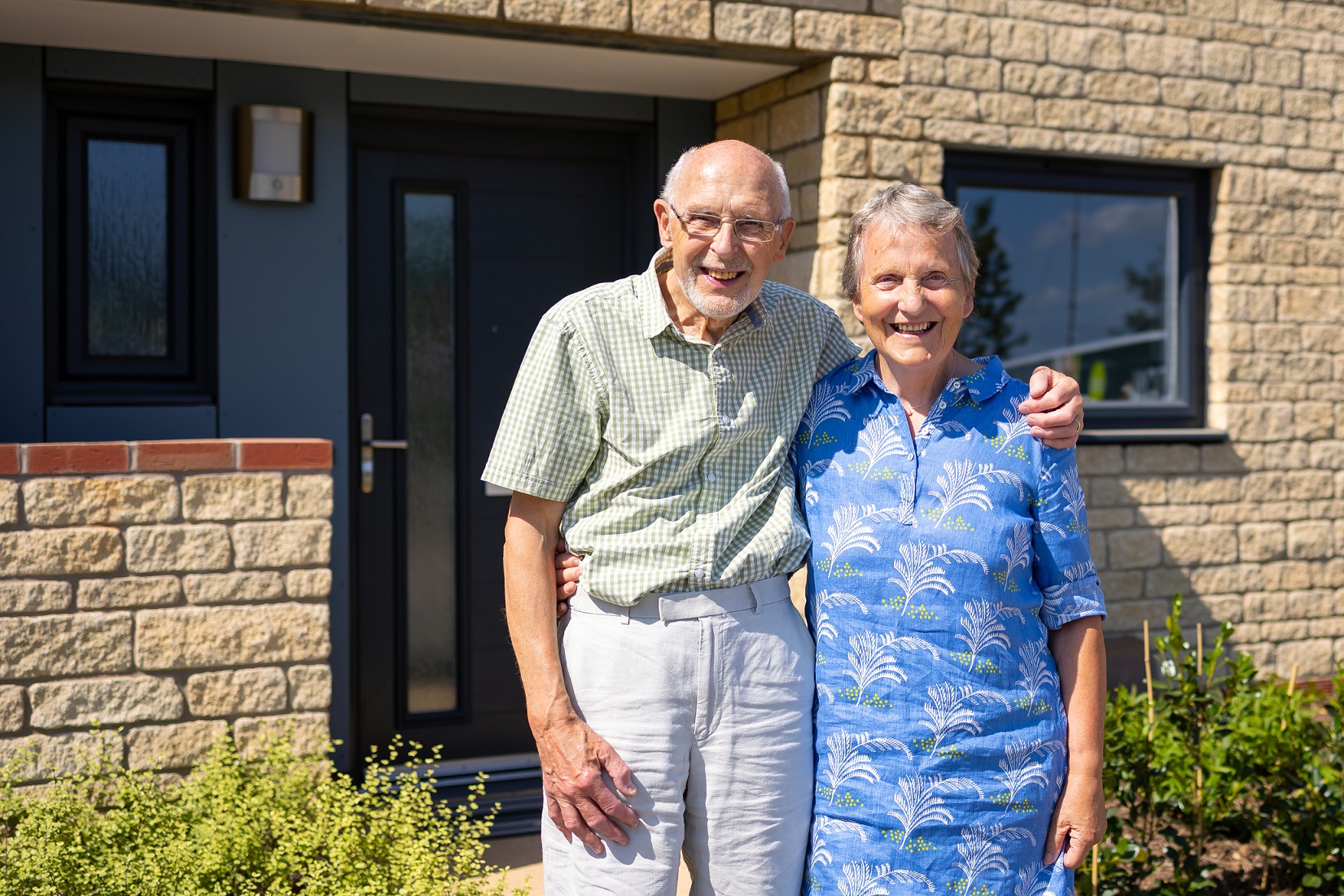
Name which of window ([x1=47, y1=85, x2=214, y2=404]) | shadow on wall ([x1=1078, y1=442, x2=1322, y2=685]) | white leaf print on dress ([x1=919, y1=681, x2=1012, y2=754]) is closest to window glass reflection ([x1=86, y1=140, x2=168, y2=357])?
window ([x1=47, y1=85, x2=214, y2=404])

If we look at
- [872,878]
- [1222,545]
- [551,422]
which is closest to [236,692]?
[551,422]

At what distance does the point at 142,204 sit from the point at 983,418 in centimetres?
326

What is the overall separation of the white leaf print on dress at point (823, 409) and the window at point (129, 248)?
2.69 m

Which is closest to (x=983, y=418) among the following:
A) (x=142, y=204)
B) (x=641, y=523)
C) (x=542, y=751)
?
(x=641, y=523)

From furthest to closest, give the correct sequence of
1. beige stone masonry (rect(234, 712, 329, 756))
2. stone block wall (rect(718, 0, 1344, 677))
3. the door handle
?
stone block wall (rect(718, 0, 1344, 677)) → the door handle → beige stone masonry (rect(234, 712, 329, 756))

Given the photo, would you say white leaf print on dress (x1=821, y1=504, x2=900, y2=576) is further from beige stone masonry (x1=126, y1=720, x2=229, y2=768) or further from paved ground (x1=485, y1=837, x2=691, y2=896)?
beige stone masonry (x1=126, y1=720, x2=229, y2=768)

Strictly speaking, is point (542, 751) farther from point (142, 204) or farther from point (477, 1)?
point (142, 204)

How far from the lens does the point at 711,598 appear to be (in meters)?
2.00

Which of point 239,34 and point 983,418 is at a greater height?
point 239,34

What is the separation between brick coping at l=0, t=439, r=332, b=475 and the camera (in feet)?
11.0

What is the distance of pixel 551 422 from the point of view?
2002mm

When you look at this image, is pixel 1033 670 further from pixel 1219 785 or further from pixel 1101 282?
pixel 1101 282

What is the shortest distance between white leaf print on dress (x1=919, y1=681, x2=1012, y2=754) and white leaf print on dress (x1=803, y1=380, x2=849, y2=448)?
0.48 meters

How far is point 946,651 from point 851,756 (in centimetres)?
23
